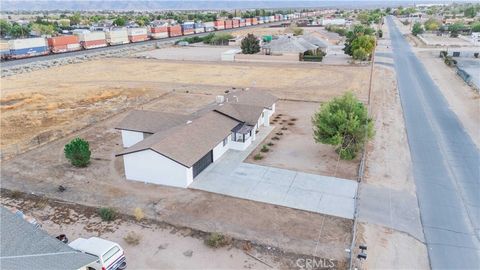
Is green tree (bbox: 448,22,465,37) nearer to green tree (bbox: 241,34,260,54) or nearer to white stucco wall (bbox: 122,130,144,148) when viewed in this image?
green tree (bbox: 241,34,260,54)

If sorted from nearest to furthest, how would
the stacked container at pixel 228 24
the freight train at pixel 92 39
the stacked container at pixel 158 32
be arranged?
1. the freight train at pixel 92 39
2. the stacked container at pixel 158 32
3. the stacked container at pixel 228 24

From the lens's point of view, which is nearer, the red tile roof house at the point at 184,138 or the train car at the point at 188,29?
the red tile roof house at the point at 184,138

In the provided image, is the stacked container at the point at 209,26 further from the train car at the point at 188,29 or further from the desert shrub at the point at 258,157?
the desert shrub at the point at 258,157

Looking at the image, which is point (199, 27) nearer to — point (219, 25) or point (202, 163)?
point (219, 25)

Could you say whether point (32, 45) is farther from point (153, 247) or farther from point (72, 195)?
point (153, 247)

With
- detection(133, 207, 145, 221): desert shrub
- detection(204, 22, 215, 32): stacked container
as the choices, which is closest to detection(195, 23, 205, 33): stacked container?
detection(204, 22, 215, 32): stacked container

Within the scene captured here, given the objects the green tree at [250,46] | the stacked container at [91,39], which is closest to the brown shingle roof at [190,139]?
the green tree at [250,46]

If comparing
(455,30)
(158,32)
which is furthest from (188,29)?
(455,30)
